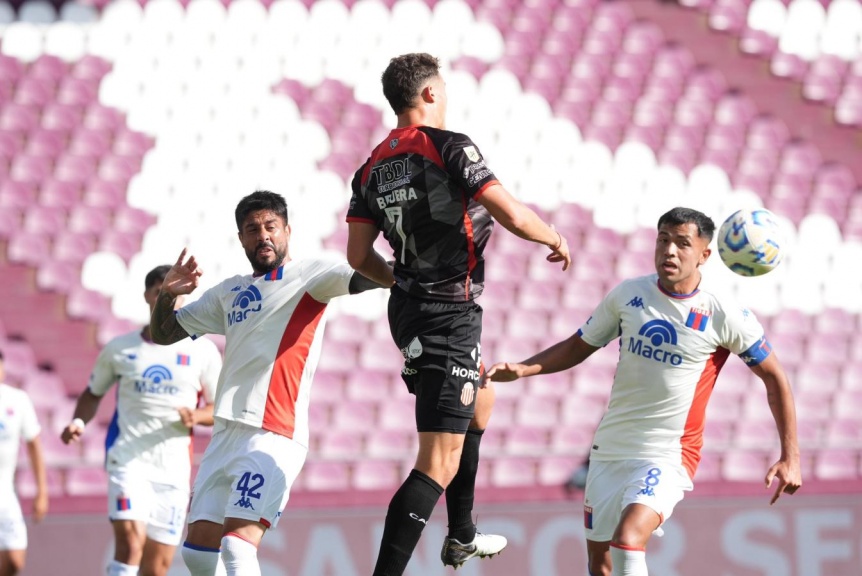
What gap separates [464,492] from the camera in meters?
5.16

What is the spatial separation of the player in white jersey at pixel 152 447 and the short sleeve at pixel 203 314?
2.14 m

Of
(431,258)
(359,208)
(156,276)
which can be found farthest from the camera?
(156,276)

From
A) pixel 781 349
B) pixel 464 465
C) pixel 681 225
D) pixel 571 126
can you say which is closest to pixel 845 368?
pixel 781 349

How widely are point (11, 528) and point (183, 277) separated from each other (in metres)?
3.88

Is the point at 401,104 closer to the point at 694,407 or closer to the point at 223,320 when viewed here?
the point at 223,320

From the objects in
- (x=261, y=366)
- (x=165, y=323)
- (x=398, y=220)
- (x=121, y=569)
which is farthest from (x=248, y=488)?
(x=121, y=569)

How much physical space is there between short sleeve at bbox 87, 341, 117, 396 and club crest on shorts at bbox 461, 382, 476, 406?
13.4 feet

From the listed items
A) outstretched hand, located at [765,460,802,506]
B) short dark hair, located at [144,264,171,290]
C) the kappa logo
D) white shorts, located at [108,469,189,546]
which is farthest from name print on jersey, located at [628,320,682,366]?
white shorts, located at [108,469,189,546]

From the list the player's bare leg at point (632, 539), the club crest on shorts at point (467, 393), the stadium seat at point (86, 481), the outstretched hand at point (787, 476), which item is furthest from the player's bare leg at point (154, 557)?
the outstretched hand at point (787, 476)

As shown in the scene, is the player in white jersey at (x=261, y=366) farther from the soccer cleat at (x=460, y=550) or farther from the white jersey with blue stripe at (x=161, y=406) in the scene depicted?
the white jersey with blue stripe at (x=161, y=406)

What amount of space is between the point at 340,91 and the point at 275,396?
8711 millimetres

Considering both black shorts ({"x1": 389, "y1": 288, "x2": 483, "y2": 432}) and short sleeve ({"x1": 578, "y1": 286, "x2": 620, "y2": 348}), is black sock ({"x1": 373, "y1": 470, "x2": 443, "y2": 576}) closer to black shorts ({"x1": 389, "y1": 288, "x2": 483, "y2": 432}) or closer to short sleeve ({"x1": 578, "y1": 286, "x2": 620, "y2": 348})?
black shorts ({"x1": 389, "y1": 288, "x2": 483, "y2": 432})

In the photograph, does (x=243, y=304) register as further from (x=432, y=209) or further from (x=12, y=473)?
(x=12, y=473)

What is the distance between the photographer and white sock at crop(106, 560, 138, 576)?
25.2ft
